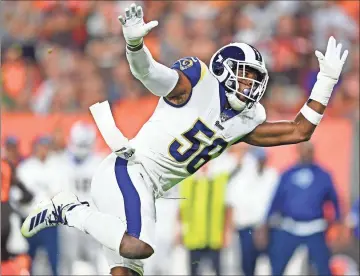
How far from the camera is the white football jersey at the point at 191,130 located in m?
5.67

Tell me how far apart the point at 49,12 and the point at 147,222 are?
6946 mm

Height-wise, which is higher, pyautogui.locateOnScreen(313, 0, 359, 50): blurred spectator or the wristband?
pyautogui.locateOnScreen(313, 0, 359, 50): blurred spectator

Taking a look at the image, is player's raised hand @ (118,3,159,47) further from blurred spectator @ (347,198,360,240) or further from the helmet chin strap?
blurred spectator @ (347,198,360,240)

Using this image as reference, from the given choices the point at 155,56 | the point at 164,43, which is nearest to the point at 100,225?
the point at 155,56

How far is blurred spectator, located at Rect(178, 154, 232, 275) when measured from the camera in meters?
9.24

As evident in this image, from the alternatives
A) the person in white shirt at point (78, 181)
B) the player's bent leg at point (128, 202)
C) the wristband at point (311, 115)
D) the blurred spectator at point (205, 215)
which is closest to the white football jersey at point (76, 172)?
the person in white shirt at point (78, 181)

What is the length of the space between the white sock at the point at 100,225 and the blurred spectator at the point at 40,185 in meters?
3.49

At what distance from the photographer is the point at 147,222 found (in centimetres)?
561

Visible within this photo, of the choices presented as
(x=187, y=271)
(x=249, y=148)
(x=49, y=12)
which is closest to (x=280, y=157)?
(x=249, y=148)

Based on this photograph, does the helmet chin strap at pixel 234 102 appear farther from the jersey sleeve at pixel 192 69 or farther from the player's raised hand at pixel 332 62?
the player's raised hand at pixel 332 62

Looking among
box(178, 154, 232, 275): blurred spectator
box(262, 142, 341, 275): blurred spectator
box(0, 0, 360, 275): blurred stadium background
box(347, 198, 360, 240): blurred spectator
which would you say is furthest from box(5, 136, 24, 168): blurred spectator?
box(347, 198, 360, 240): blurred spectator

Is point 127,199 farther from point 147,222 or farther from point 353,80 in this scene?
point 353,80

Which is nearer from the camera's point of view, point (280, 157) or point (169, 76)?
point (169, 76)

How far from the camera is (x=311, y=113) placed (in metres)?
5.93
